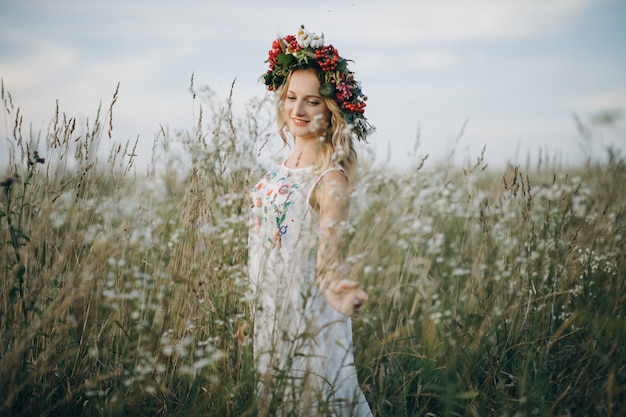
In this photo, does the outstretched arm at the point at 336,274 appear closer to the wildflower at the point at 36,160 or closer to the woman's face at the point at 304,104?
the woman's face at the point at 304,104

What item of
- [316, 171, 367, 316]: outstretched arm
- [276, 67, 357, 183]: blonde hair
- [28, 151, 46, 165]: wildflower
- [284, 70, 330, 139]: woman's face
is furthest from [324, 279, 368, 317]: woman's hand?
[28, 151, 46, 165]: wildflower

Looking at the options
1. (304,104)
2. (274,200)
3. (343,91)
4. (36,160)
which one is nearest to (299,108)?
(304,104)

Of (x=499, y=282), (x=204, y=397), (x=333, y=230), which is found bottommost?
(x=204, y=397)

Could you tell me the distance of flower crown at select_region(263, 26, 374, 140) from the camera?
2812 mm

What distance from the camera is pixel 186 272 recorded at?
8.04 ft

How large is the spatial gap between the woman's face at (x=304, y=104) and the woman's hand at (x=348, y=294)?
107 centimetres

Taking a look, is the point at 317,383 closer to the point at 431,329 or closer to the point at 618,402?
the point at 431,329

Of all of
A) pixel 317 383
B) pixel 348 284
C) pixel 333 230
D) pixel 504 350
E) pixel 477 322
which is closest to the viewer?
pixel 348 284

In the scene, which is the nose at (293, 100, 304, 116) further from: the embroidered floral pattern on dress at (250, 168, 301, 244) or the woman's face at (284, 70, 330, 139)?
the embroidered floral pattern on dress at (250, 168, 301, 244)

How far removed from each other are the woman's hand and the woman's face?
3.52 feet

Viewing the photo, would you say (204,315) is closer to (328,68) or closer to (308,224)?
(308,224)

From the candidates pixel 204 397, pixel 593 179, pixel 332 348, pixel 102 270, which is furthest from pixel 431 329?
pixel 593 179

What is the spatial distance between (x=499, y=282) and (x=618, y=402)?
0.83 metres

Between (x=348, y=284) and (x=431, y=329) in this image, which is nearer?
(x=348, y=284)
